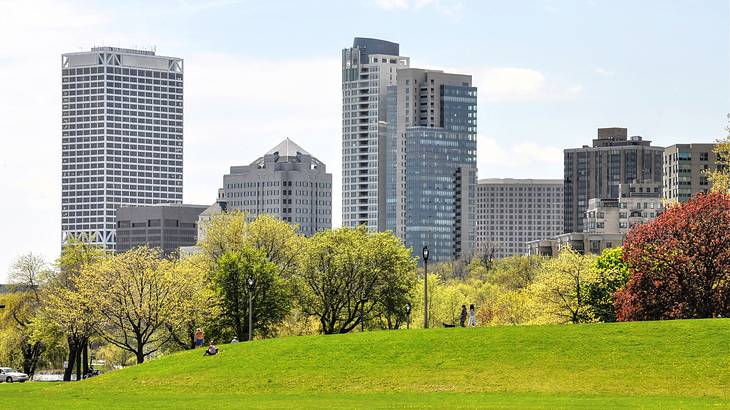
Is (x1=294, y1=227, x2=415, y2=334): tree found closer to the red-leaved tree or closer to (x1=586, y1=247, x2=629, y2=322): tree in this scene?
(x1=586, y1=247, x2=629, y2=322): tree

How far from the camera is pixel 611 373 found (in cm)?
6600

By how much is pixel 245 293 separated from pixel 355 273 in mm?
11695

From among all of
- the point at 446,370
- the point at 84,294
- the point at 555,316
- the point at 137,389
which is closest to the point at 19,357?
the point at 84,294

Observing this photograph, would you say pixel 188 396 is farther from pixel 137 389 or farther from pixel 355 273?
pixel 355 273

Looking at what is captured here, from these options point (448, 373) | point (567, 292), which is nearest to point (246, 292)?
point (567, 292)

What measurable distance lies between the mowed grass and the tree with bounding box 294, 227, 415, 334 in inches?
1584

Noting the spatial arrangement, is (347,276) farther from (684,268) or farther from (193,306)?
(684,268)

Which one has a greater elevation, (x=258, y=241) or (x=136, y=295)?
(x=258, y=241)

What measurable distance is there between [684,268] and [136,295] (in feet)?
143

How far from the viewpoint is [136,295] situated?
369ft

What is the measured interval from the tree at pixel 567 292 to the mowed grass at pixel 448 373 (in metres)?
46.3

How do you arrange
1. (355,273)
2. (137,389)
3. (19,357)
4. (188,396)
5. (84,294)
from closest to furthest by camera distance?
1. (188,396)
2. (137,389)
3. (84,294)
4. (355,273)
5. (19,357)

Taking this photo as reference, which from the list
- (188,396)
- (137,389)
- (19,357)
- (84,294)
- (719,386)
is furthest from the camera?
(19,357)

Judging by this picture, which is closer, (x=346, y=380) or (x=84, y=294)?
(x=346, y=380)
